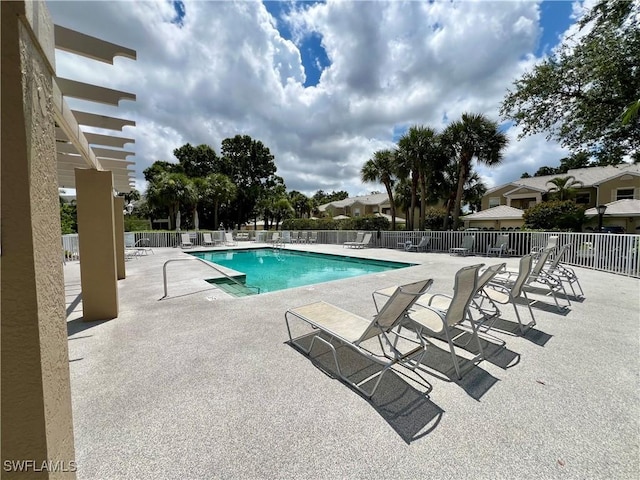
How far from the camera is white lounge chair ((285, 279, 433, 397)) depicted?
2648 mm

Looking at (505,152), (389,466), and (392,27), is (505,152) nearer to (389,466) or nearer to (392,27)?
(392,27)

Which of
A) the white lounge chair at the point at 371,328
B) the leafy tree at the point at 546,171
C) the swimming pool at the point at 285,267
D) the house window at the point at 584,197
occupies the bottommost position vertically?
the swimming pool at the point at 285,267

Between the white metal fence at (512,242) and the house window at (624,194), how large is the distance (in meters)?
18.3

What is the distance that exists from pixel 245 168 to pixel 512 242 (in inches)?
1299

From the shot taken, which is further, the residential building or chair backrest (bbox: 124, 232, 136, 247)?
the residential building

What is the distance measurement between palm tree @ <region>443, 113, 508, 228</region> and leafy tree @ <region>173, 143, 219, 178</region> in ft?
→ 96.9

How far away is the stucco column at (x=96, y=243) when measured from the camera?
4.61m

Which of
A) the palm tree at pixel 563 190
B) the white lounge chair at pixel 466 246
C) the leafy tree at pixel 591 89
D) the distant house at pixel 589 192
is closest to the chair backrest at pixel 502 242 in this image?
the white lounge chair at pixel 466 246

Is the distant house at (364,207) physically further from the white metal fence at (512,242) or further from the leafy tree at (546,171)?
the leafy tree at (546,171)

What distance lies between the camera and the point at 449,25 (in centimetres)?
942

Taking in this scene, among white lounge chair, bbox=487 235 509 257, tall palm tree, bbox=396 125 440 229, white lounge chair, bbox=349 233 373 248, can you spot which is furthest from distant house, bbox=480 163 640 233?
white lounge chair, bbox=349 233 373 248

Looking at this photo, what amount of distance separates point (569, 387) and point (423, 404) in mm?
1554

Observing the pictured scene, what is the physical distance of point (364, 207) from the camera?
38781 millimetres

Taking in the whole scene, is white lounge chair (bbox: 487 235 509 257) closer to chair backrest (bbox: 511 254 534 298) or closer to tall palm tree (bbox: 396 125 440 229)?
tall palm tree (bbox: 396 125 440 229)
